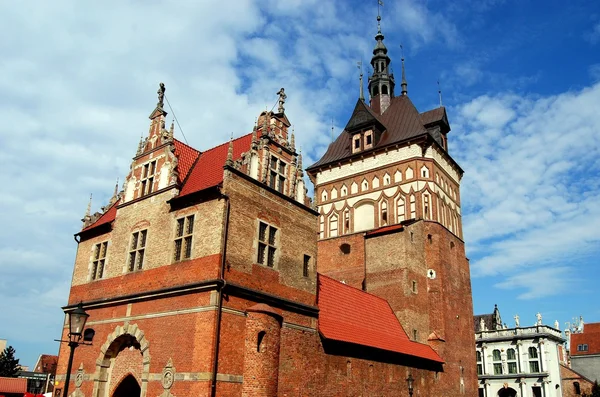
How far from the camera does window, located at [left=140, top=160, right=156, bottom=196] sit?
75.0ft

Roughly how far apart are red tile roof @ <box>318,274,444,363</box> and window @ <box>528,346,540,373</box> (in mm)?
27914

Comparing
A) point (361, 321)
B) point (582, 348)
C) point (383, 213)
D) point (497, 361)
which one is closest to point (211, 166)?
point (361, 321)

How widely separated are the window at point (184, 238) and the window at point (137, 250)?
209 centimetres

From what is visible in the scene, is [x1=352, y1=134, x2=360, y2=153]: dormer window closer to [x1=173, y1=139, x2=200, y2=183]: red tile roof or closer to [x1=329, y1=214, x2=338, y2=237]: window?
[x1=329, y1=214, x2=338, y2=237]: window

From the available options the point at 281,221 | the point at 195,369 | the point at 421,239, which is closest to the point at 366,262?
the point at 421,239

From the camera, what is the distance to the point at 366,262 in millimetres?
33906

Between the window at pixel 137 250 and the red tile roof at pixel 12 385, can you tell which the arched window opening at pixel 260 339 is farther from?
the red tile roof at pixel 12 385

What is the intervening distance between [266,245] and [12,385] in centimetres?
4190

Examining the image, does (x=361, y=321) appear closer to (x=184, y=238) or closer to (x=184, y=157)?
(x=184, y=238)

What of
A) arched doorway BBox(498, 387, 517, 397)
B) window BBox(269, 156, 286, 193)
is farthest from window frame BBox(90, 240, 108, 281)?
arched doorway BBox(498, 387, 517, 397)

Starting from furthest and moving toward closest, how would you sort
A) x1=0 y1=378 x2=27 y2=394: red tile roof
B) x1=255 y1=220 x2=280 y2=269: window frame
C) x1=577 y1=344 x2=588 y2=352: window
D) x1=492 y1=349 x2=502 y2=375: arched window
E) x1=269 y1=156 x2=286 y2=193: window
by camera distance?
x1=577 y1=344 x2=588 y2=352: window
x1=492 y1=349 x2=502 y2=375: arched window
x1=0 y1=378 x2=27 y2=394: red tile roof
x1=269 y1=156 x2=286 y2=193: window
x1=255 y1=220 x2=280 y2=269: window frame

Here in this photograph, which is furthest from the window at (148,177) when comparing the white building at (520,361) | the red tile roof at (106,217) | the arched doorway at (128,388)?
the white building at (520,361)

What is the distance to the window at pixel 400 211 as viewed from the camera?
35.4 metres

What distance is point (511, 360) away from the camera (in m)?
54.7
